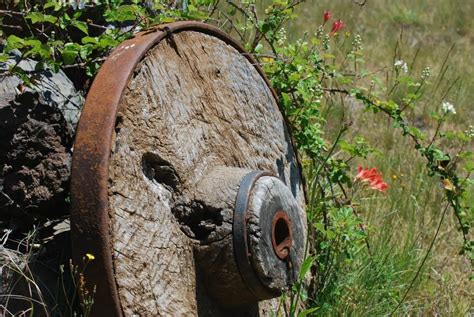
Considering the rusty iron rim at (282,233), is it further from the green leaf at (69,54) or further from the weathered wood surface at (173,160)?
the green leaf at (69,54)

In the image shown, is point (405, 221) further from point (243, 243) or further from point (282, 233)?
point (243, 243)

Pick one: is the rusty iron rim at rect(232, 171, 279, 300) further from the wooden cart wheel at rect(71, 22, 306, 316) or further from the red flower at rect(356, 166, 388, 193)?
the red flower at rect(356, 166, 388, 193)

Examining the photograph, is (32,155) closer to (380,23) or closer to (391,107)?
(391,107)

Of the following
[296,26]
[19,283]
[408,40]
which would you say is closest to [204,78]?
[19,283]

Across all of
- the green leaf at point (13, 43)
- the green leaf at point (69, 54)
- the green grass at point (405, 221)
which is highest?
the green leaf at point (13, 43)

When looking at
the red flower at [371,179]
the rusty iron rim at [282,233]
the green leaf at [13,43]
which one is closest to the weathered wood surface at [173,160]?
the rusty iron rim at [282,233]

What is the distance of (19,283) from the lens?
8.53ft

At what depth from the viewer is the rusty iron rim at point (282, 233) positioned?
2.81 meters

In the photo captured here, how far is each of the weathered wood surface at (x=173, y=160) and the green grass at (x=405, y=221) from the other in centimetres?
80

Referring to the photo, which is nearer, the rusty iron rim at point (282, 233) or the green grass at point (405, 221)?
the rusty iron rim at point (282, 233)

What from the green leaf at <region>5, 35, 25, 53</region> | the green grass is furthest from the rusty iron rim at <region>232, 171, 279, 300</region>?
the green leaf at <region>5, 35, 25, 53</region>

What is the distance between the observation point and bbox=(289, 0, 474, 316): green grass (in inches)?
144

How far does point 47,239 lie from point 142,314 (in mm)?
552

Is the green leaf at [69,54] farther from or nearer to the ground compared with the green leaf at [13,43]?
nearer to the ground
